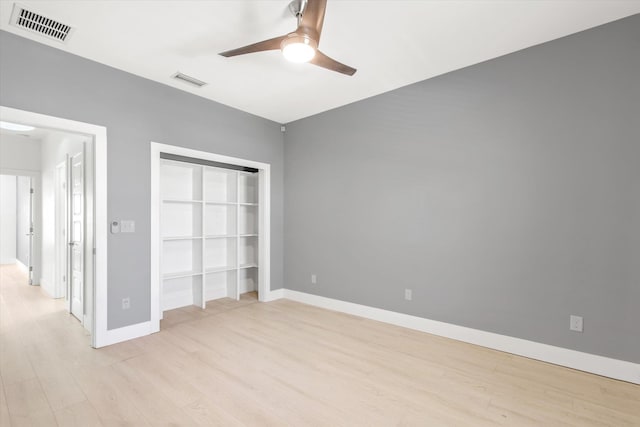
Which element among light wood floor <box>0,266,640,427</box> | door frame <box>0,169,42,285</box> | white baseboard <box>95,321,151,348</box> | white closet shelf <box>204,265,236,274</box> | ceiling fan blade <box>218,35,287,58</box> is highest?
ceiling fan blade <box>218,35,287,58</box>

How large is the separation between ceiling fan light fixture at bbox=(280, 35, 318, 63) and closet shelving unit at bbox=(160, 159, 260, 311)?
8.39 ft

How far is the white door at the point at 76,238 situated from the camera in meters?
3.64

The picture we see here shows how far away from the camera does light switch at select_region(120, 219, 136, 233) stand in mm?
3186

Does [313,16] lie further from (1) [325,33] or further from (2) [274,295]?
(2) [274,295]

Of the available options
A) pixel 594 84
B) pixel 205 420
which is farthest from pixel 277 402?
pixel 594 84

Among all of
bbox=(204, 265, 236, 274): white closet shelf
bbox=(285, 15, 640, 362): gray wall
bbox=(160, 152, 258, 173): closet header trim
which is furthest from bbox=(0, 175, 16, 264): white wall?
bbox=(285, 15, 640, 362): gray wall

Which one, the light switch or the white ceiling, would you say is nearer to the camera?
the white ceiling

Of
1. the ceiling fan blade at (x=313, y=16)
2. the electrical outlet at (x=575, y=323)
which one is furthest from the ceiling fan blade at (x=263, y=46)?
the electrical outlet at (x=575, y=323)

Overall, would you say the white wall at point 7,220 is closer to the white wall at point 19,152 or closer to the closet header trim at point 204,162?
the white wall at point 19,152

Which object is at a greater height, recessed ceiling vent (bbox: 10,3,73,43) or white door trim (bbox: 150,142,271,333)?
recessed ceiling vent (bbox: 10,3,73,43)

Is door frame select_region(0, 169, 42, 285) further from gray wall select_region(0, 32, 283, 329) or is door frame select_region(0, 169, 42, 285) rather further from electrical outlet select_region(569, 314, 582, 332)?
electrical outlet select_region(569, 314, 582, 332)

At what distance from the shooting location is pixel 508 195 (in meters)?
2.93

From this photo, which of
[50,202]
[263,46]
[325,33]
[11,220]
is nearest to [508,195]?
[325,33]

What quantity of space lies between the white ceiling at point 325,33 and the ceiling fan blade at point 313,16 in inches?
13.4
